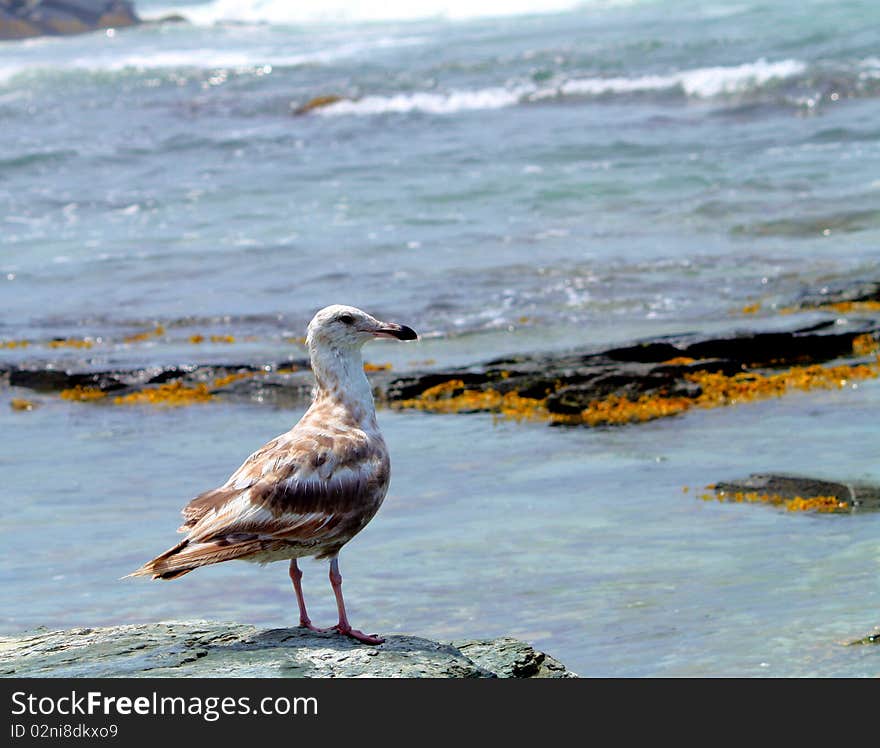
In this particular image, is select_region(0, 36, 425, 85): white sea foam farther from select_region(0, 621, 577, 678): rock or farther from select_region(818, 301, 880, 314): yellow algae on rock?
select_region(0, 621, 577, 678): rock

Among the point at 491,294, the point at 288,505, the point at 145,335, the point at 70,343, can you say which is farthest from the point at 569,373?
the point at 288,505

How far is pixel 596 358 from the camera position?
12023mm

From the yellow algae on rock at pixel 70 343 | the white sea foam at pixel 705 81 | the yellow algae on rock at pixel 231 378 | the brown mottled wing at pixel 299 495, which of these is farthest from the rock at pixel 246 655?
the white sea foam at pixel 705 81

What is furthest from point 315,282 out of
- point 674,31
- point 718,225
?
point 674,31

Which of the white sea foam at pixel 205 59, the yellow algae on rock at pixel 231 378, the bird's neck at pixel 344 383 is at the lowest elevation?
the yellow algae on rock at pixel 231 378

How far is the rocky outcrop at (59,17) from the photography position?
290ft

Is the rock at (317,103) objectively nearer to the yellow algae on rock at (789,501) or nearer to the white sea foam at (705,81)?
the white sea foam at (705,81)

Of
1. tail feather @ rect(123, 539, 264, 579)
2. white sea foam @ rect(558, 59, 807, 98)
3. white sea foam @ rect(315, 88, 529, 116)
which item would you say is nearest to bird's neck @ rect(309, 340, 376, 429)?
tail feather @ rect(123, 539, 264, 579)

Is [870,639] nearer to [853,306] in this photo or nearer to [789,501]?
[789,501]

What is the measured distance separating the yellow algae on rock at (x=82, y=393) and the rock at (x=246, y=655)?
695 centimetres

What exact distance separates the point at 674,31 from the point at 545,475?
36886 mm

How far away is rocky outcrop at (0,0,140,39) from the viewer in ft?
290

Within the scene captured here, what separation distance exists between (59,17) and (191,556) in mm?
89333

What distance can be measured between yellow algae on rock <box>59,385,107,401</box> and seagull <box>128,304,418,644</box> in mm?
6964
